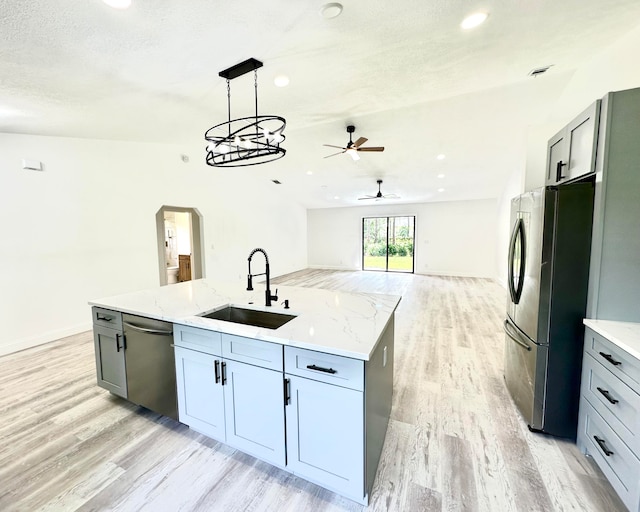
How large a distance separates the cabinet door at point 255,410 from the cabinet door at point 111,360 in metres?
1.06

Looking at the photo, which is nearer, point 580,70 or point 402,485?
point 402,485

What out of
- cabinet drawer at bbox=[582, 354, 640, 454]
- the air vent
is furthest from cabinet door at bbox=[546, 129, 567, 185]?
cabinet drawer at bbox=[582, 354, 640, 454]

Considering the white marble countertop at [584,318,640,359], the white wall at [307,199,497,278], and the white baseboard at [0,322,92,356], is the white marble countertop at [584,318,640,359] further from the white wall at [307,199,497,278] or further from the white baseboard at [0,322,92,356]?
the white wall at [307,199,497,278]

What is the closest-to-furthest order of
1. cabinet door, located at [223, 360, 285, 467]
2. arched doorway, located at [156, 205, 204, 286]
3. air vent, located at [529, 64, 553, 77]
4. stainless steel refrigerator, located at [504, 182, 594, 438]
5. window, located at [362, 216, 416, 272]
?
cabinet door, located at [223, 360, 285, 467] < stainless steel refrigerator, located at [504, 182, 594, 438] < air vent, located at [529, 64, 553, 77] < arched doorway, located at [156, 205, 204, 286] < window, located at [362, 216, 416, 272]

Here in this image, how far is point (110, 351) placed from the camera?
2223mm

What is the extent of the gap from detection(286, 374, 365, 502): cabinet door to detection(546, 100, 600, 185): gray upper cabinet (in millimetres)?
2028

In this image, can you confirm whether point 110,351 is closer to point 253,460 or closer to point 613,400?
point 253,460

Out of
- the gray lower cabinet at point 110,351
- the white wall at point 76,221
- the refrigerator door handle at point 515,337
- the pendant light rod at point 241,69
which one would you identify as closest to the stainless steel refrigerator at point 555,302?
the refrigerator door handle at point 515,337

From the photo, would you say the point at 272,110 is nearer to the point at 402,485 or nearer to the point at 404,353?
the point at 404,353

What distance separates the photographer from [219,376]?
1705mm

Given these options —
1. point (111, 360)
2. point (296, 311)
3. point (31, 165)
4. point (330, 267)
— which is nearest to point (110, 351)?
point (111, 360)

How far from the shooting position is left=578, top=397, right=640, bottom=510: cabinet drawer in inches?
51.4

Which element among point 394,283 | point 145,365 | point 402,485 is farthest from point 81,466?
point 394,283

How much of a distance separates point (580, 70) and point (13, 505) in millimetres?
5634
